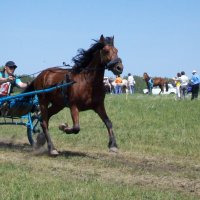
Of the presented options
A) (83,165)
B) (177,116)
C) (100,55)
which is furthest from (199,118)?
(83,165)

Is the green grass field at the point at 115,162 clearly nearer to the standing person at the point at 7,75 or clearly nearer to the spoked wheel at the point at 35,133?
the spoked wheel at the point at 35,133

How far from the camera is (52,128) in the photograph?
1639 cm

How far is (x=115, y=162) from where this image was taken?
9523 millimetres

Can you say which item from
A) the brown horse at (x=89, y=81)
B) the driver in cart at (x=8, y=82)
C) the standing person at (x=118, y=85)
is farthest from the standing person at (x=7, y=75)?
the standing person at (x=118, y=85)

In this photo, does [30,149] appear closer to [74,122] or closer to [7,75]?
[7,75]

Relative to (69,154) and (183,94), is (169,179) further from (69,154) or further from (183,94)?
(183,94)

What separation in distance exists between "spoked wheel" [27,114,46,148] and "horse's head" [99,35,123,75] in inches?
99.4

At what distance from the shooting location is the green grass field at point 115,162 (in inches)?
264

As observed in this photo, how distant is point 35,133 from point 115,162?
3.53m

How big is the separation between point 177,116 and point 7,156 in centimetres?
816

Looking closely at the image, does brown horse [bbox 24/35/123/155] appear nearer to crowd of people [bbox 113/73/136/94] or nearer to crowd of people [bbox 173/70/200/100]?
crowd of people [bbox 173/70/200/100]

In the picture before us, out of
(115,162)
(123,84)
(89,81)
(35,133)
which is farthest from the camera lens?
(123,84)

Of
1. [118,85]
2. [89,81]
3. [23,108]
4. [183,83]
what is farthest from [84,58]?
[118,85]

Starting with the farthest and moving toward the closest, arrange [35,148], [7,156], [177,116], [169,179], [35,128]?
1. [177,116]
2. [35,128]
3. [35,148]
4. [7,156]
5. [169,179]
